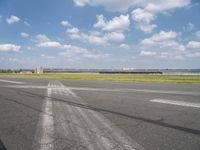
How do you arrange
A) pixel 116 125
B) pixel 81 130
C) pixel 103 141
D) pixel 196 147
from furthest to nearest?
pixel 116 125
pixel 81 130
pixel 103 141
pixel 196 147

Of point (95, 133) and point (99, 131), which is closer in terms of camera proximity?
point (95, 133)

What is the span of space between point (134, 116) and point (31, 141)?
10.6 ft

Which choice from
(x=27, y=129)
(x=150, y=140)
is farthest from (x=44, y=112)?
(x=150, y=140)

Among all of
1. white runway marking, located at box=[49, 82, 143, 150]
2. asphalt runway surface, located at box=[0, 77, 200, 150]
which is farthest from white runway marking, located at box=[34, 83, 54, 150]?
white runway marking, located at box=[49, 82, 143, 150]

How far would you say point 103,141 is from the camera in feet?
11.4

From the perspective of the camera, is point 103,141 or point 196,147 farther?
point 103,141

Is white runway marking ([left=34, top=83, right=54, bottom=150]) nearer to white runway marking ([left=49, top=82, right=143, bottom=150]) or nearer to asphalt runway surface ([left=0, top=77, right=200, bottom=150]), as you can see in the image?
asphalt runway surface ([left=0, top=77, right=200, bottom=150])

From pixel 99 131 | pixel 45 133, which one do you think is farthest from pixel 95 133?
pixel 45 133

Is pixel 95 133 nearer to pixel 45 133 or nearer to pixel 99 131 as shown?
pixel 99 131

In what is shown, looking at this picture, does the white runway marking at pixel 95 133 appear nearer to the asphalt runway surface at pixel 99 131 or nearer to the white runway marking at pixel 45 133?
the asphalt runway surface at pixel 99 131

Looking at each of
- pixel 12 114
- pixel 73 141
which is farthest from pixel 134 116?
pixel 12 114

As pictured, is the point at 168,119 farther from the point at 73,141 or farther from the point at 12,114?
the point at 12,114

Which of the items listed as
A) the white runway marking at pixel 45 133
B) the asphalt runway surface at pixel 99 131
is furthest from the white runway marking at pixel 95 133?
the white runway marking at pixel 45 133

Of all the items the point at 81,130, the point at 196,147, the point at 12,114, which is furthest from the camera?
the point at 12,114
